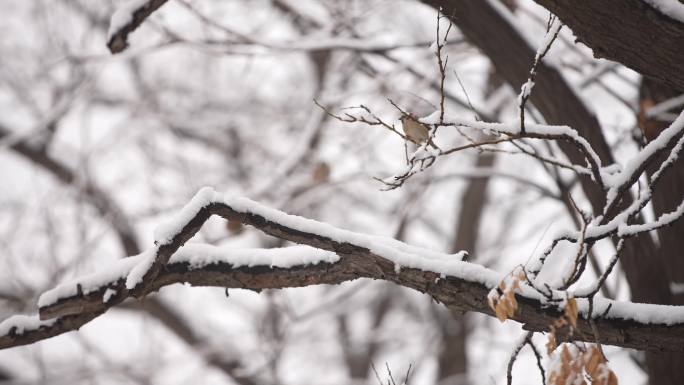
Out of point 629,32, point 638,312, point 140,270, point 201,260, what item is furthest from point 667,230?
point 140,270

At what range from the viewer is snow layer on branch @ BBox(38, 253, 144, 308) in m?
2.05

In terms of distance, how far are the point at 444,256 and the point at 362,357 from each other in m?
8.27

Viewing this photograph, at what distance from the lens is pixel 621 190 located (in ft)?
5.81

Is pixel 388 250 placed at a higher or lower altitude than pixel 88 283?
lower

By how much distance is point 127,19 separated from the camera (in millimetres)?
2188

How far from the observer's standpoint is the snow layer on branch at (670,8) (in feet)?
5.46

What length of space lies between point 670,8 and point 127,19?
1.90 metres

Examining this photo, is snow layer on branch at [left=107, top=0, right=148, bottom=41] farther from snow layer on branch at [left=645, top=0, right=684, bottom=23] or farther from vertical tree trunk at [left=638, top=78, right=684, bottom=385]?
vertical tree trunk at [left=638, top=78, right=684, bottom=385]

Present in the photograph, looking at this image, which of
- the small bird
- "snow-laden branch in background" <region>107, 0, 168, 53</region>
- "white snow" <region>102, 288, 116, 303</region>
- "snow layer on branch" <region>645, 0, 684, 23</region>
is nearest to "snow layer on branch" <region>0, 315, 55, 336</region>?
"white snow" <region>102, 288, 116, 303</region>

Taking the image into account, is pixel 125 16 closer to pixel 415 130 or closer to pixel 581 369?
pixel 415 130

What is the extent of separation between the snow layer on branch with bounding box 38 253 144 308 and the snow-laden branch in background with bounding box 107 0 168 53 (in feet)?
2.88

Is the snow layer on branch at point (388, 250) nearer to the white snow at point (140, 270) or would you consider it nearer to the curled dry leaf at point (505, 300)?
the curled dry leaf at point (505, 300)

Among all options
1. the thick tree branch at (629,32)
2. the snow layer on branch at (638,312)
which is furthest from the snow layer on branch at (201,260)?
the thick tree branch at (629,32)

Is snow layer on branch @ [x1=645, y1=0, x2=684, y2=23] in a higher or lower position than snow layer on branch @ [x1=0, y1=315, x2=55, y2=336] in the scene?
higher
